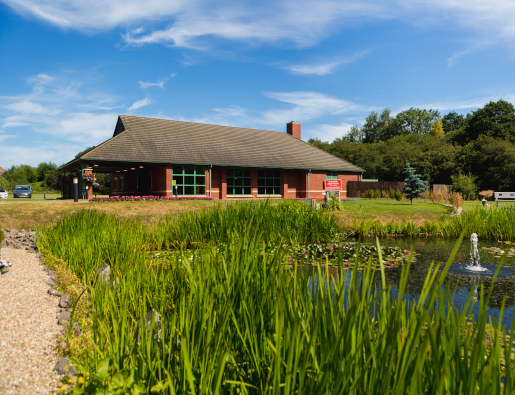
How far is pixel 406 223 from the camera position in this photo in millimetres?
12438

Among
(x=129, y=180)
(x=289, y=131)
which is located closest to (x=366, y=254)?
(x=129, y=180)

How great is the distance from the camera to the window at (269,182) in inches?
1146

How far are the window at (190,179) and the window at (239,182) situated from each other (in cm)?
253

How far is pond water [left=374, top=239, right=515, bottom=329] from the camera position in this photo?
5.06 meters

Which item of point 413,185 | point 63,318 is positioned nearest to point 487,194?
point 413,185

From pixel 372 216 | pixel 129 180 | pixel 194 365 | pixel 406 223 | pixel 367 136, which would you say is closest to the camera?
pixel 194 365

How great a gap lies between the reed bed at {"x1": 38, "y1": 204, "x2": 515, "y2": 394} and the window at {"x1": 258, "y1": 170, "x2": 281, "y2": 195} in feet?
82.8

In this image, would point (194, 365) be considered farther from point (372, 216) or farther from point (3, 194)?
point (3, 194)

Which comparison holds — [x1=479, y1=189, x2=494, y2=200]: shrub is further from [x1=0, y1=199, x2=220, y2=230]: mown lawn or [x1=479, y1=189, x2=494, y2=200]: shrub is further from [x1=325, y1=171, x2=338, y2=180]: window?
[x1=0, y1=199, x2=220, y2=230]: mown lawn

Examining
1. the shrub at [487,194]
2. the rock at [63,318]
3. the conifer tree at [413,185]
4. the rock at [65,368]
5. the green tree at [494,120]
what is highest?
the green tree at [494,120]

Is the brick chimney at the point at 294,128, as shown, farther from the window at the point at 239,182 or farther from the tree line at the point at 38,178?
the tree line at the point at 38,178

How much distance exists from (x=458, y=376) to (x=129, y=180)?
3055cm

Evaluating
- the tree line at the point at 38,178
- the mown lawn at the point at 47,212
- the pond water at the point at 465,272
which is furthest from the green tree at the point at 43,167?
the pond water at the point at 465,272

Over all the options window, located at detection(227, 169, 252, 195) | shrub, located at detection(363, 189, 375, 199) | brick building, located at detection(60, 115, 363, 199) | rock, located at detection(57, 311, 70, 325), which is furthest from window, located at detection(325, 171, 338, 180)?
rock, located at detection(57, 311, 70, 325)
